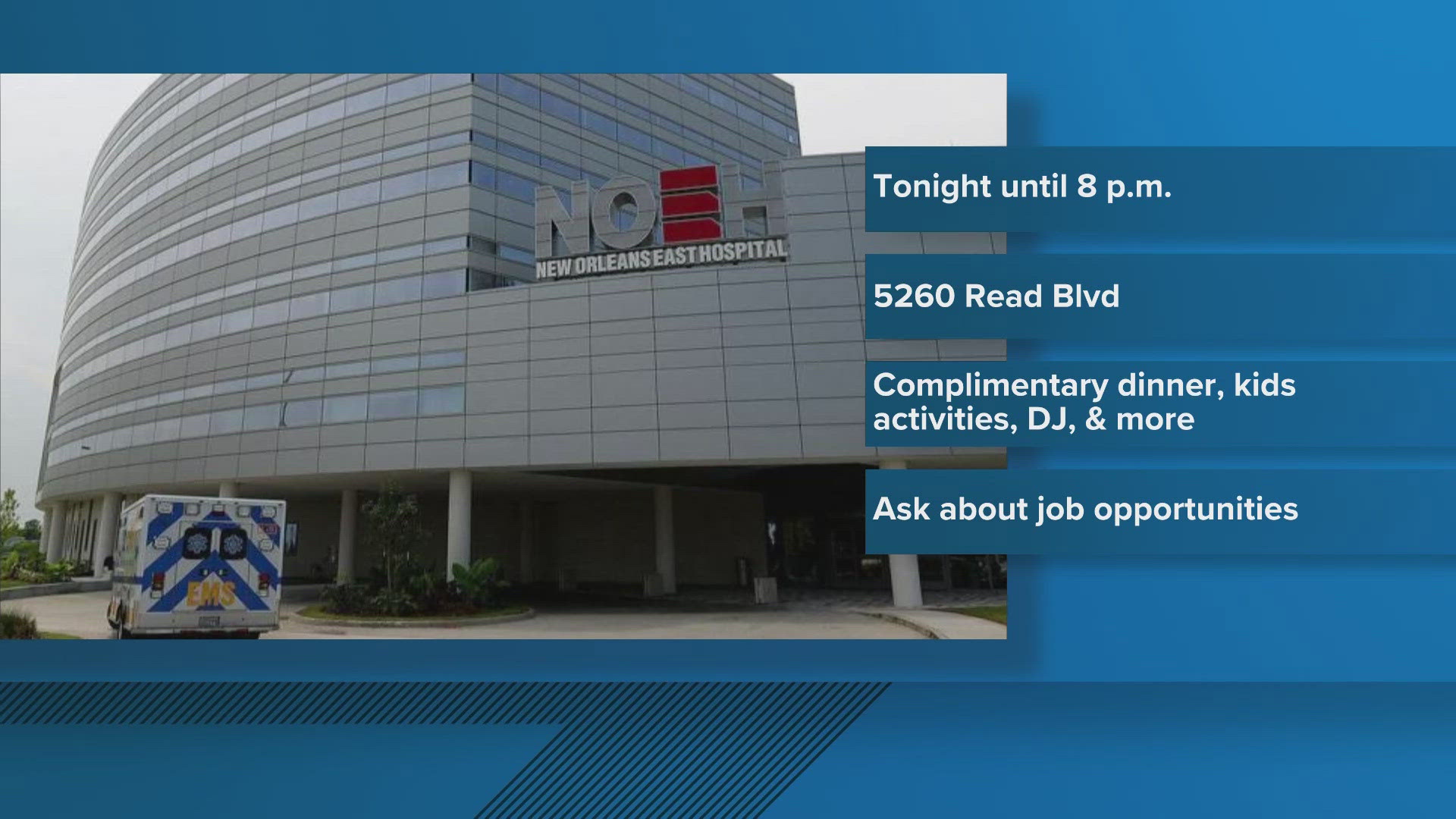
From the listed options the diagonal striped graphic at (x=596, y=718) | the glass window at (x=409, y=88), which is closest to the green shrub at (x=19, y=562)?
the glass window at (x=409, y=88)

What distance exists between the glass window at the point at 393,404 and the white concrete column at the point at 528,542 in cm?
1175

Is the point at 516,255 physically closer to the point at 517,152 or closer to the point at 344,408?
the point at 517,152

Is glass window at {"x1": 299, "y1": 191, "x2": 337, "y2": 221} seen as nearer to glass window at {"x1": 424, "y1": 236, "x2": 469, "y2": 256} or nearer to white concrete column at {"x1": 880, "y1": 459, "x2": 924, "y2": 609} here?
glass window at {"x1": 424, "y1": 236, "x2": 469, "y2": 256}

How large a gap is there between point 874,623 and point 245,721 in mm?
14119

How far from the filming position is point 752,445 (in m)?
21.8

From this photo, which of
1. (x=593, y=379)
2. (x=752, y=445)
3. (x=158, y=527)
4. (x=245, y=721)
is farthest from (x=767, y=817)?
(x=593, y=379)

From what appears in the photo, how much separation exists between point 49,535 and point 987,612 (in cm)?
4745

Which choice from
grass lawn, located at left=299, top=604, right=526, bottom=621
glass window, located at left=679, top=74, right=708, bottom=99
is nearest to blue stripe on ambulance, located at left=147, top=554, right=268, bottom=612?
grass lawn, located at left=299, top=604, right=526, bottom=621

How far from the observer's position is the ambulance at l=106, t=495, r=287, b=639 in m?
12.6

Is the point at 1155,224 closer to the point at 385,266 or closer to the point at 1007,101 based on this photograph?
the point at 1007,101

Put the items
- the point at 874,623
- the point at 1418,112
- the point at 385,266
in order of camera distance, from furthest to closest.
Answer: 1. the point at 385,266
2. the point at 874,623
3. the point at 1418,112

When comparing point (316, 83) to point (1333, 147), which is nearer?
point (1333, 147)

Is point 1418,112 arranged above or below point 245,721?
above

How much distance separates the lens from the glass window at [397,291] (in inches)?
1011
